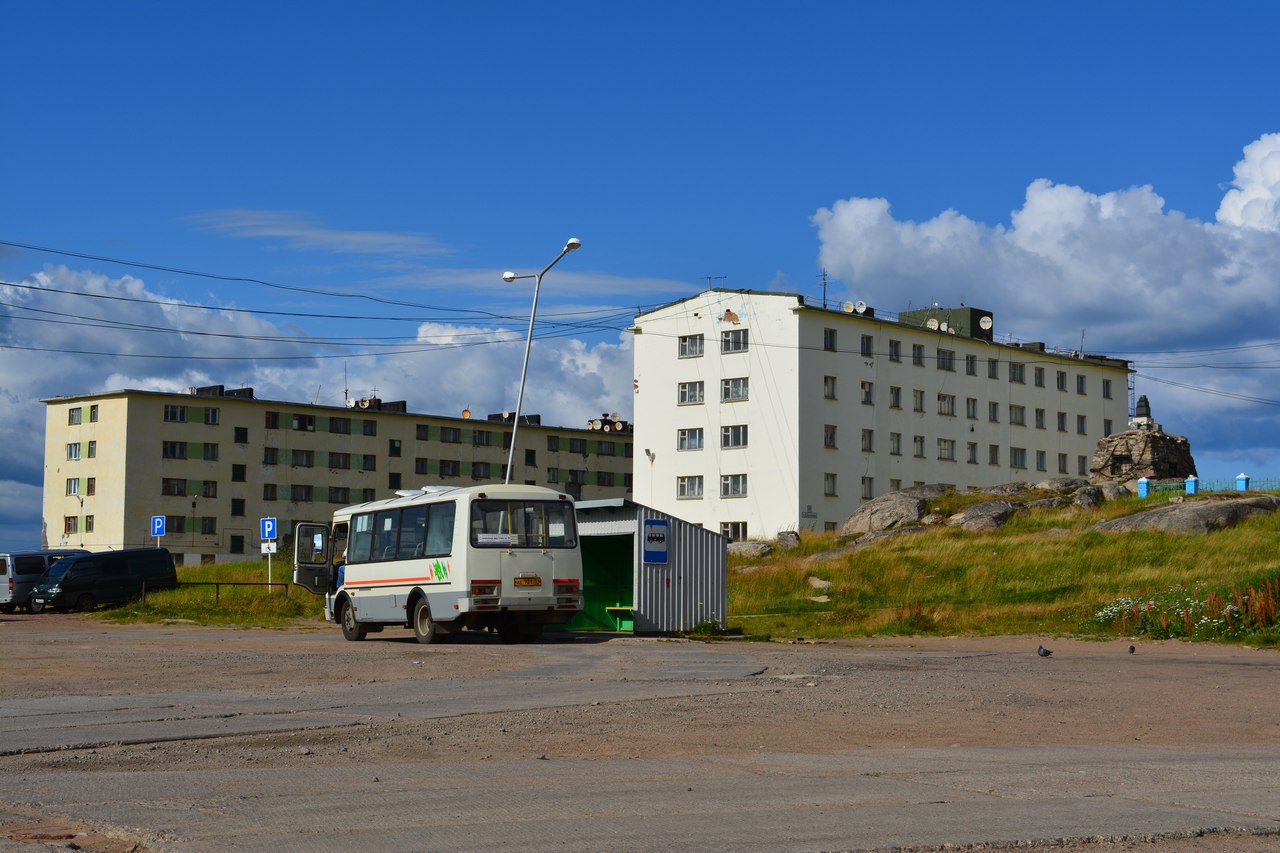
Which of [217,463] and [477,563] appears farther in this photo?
[217,463]

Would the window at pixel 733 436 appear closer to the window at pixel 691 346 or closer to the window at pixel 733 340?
the window at pixel 733 340

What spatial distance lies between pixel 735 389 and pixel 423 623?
1886 inches

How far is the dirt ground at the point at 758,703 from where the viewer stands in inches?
435

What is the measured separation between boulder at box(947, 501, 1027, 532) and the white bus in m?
30.4

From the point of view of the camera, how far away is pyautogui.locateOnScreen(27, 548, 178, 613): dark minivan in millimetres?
47406

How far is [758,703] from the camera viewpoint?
15.5 meters

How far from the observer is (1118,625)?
102 feet

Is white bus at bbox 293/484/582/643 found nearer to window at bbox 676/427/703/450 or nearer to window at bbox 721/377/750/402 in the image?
window at bbox 721/377/750/402

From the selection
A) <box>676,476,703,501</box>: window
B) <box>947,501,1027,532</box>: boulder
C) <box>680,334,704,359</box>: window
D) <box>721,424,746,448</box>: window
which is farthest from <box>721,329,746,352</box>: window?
<box>947,501,1027,532</box>: boulder

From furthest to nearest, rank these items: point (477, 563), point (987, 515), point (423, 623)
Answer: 1. point (987, 515)
2. point (423, 623)
3. point (477, 563)

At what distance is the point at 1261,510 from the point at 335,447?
66.4m

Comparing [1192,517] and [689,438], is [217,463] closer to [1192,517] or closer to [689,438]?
[689,438]

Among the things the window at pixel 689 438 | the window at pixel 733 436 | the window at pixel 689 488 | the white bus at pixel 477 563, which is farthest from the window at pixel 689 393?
the white bus at pixel 477 563

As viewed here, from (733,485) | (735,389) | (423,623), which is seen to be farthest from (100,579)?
(735,389)
